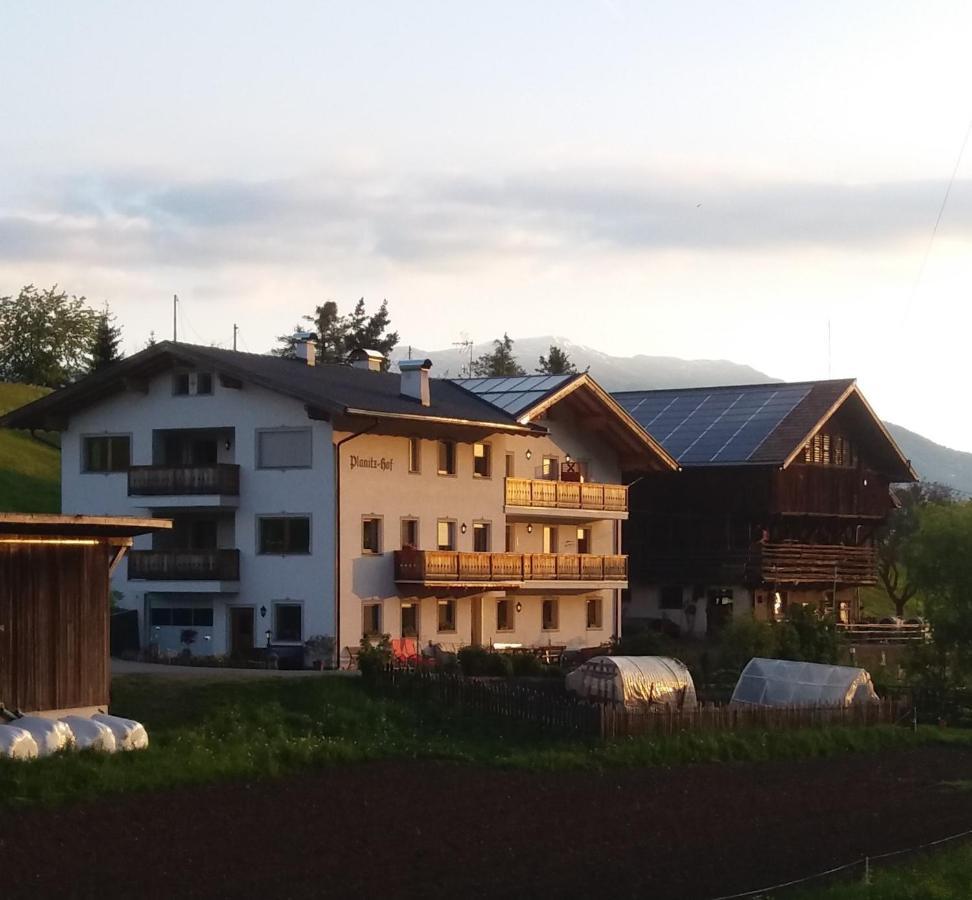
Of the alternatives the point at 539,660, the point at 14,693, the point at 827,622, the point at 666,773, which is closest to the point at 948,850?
the point at 666,773

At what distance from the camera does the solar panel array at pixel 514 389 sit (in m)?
64.6

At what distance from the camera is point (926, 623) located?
62.1 m

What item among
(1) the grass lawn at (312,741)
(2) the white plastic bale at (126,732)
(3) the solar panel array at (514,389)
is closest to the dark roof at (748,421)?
(3) the solar panel array at (514,389)

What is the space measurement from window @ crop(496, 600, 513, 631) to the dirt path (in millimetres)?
25949

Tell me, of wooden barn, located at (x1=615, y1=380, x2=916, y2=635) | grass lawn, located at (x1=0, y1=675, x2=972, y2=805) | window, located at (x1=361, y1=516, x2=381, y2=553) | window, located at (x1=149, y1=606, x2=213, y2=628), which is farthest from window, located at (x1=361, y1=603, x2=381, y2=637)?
wooden barn, located at (x1=615, y1=380, x2=916, y2=635)

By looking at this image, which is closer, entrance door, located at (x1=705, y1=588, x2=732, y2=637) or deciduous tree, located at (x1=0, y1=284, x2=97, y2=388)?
entrance door, located at (x1=705, y1=588, x2=732, y2=637)

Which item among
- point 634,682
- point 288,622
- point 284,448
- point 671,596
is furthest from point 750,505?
point 634,682

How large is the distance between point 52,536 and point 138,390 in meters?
24.2

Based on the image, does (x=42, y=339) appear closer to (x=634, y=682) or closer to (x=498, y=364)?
(x=498, y=364)

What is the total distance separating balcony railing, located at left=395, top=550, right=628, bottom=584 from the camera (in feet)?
192

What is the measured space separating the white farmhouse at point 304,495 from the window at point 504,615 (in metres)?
0.05

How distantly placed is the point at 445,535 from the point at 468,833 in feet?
111

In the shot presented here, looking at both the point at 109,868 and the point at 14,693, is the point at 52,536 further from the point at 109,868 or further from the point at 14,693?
the point at 109,868

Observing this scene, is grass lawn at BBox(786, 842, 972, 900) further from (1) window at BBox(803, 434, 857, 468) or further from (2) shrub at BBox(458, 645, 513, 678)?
(1) window at BBox(803, 434, 857, 468)
